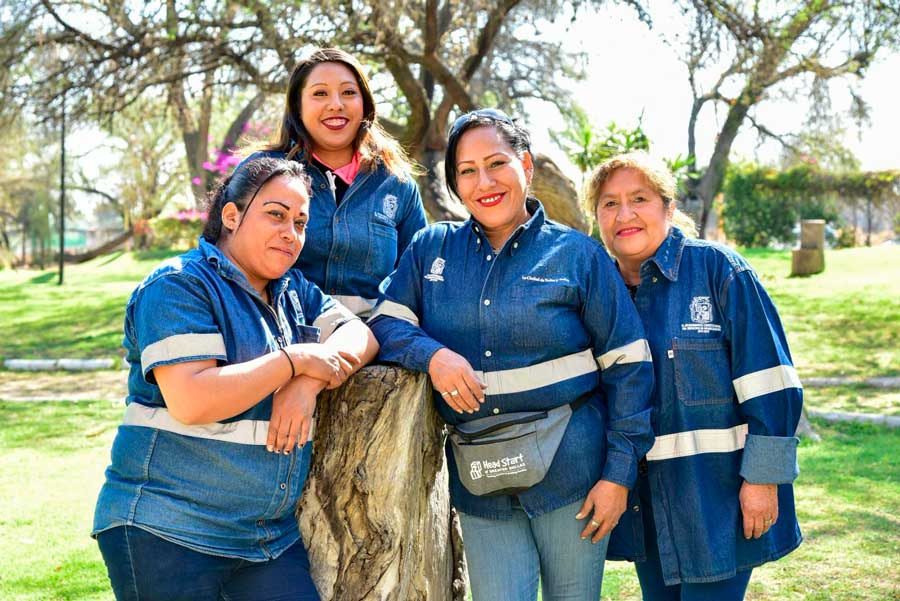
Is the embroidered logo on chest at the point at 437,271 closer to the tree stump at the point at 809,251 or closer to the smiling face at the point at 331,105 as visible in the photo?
the smiling face at the point at 331,105

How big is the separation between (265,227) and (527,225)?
771 millimetres

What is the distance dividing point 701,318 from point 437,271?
0.82 meters

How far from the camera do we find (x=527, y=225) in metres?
2.73

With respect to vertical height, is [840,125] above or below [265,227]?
above

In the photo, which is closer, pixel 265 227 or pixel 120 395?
pixel 265 227

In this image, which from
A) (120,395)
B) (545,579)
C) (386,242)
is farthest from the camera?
(120,395)

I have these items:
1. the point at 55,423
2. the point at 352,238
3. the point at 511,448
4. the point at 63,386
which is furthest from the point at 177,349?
the point at 63,386

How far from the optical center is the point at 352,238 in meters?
3.25

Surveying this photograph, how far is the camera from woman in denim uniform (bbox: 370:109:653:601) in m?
2.64

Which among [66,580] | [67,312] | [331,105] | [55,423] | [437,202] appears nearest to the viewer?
[331,105]

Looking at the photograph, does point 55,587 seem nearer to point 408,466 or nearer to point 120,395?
point 408,466

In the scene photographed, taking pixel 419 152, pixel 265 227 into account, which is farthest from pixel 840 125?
pixel 265 227

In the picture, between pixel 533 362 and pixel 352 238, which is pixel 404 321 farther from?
pixel 352 238

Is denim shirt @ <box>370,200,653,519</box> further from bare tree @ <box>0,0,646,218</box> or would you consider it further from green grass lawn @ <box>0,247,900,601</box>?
bare tree @ <box>0,0,646,218</box>
